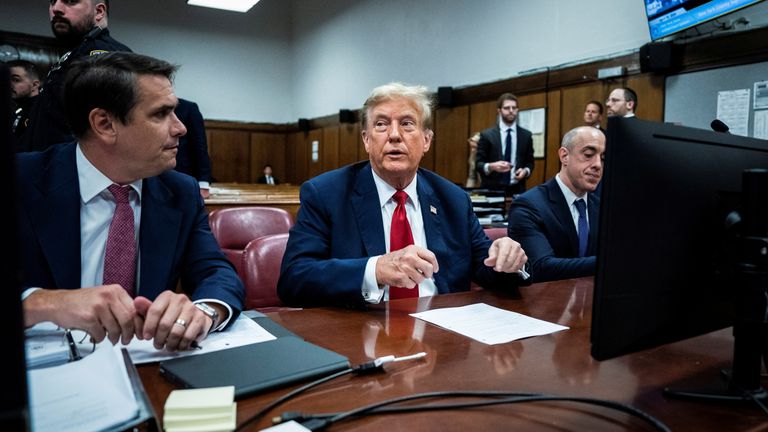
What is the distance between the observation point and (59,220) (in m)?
1.47

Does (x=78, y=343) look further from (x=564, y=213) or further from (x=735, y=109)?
(x=735, y=109)

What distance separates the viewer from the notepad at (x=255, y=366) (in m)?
0.91

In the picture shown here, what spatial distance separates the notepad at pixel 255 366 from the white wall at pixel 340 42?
5.98 metres

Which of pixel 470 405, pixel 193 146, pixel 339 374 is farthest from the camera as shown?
pixel 193 146

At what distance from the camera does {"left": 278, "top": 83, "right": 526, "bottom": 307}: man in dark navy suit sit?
1.77 m

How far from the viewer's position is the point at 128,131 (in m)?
1.60

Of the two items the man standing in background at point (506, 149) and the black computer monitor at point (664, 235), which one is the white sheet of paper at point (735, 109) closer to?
the man standing in background at point (506, 149)

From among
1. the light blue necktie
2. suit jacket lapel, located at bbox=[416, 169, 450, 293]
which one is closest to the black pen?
suit jacket lapel, located at bbox=[416, 169, 450, 293]

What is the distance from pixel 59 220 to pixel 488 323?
1.15m

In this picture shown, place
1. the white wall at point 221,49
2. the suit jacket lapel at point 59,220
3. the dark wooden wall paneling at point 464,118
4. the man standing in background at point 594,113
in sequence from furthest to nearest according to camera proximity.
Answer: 1. the white wall at point 221,49
2. the man standing in background at point 594,113
3. the dark wooden wall paneling at point 464,118
4. the suit jacket lapel at point 59,220

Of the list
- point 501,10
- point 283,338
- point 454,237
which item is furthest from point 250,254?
point 501,10

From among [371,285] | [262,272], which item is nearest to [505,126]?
[262,272]

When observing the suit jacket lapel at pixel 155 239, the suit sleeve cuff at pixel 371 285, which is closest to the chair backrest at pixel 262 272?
the suit jacket lapel at pixel 155 239

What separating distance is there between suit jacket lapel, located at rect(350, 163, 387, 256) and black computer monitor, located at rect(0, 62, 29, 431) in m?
1.51
